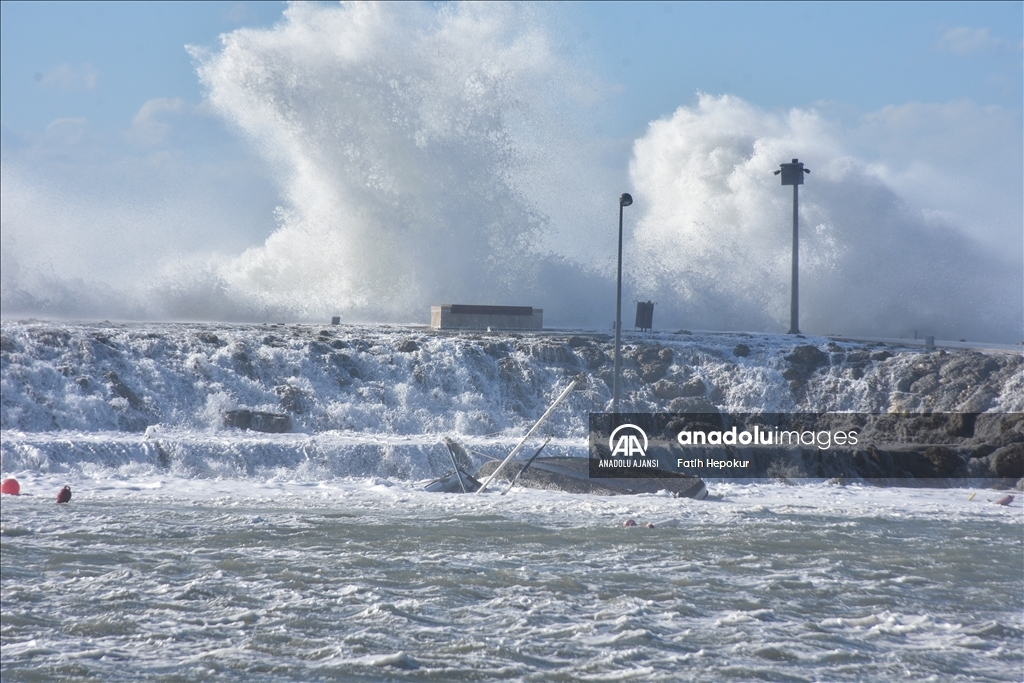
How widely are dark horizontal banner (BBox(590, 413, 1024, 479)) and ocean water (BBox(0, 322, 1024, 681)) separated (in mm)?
1095

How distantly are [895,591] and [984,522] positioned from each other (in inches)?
212

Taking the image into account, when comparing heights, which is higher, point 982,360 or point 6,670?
point 982,360

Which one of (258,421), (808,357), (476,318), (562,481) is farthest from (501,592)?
(476,318)

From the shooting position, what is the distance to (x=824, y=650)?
285 inches

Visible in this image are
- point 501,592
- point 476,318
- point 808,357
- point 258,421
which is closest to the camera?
point 501,592

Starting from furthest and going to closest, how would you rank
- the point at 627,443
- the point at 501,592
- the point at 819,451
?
1. the point at 819,451
2. the point at 627,443
3. the point at 501,592

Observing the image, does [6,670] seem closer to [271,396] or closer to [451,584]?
[451,584]

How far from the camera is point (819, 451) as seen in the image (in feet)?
64.7

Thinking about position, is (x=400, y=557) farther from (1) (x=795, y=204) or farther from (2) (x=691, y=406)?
(1) (x=795, y=204)

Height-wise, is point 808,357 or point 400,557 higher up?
point 808,357

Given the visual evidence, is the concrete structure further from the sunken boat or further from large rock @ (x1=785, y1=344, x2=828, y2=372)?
the sunken boat

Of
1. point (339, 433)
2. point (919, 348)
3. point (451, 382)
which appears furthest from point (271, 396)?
point (919, 348)

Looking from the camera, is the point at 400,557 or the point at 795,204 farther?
the point at 795,204

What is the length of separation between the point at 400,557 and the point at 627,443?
31.5 feet
